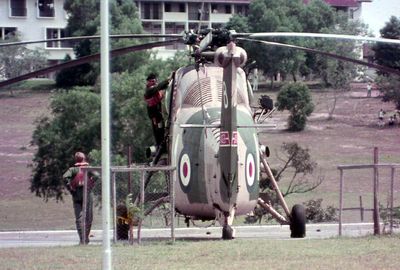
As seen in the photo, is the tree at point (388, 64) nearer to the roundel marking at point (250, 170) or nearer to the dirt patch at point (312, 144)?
the dirt patch at point (312, 144)

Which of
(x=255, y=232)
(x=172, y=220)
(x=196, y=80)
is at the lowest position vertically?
(x=255, y=232)

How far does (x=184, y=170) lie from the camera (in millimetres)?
24188

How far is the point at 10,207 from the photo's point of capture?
50.0 m

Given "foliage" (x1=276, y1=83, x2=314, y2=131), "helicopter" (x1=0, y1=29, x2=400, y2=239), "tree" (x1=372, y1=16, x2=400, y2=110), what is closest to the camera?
"helicopter" (x1=0, y1=29, x2=400, y2=239)

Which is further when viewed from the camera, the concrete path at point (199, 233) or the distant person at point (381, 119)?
the distant person at point (381, 119)

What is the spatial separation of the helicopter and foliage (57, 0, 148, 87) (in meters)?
33.9

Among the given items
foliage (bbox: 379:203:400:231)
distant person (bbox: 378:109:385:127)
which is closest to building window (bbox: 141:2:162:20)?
distant person (bbox: 378:109:385:127)

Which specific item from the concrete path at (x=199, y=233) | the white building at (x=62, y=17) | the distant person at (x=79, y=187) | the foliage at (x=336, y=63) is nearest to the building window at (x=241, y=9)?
the white building at (x=62, y=17)

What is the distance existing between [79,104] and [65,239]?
2376 centimetres

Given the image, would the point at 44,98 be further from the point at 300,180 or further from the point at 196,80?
the point at 196,80

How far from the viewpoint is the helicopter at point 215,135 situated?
2284cm

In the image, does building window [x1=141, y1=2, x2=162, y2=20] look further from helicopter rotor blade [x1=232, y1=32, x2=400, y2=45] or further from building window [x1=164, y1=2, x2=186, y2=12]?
helicopter rotor blade [x1=232, y1=32, x2=400, y2=45]

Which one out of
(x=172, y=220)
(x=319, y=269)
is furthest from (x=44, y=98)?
(x=319, y=269)

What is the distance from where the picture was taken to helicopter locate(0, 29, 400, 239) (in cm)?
2284
